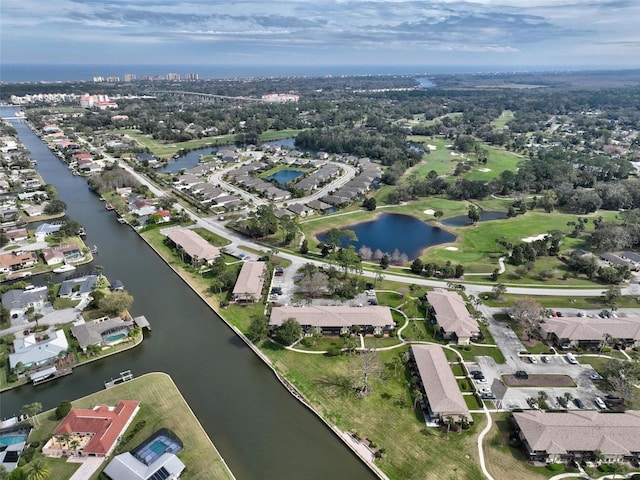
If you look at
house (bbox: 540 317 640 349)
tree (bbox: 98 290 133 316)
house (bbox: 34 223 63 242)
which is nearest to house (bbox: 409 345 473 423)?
house (bbox: 540 317 640 349)

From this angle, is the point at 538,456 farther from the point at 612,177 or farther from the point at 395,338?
the point at 612,177

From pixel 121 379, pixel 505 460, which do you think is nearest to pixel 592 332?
pixel 505 460

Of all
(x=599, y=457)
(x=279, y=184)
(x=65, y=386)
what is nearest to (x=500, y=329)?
(x=599, y=457)

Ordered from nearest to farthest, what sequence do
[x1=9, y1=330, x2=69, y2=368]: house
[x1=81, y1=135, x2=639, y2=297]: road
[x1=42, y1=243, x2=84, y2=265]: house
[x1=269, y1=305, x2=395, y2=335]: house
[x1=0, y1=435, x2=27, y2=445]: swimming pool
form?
1. [x1=0, y1=435, x2=27, y2=445]: swimming pool
2. [x1=9, y1=330, x2=69, y2=368]: house
3. [x1=269, y1=305, x2=395, y2=335]: house
4. [x1=81, y1=135, x2=639, y2=297]: road
5. [x1=42, y1=243, x2=84, y2=265]: house

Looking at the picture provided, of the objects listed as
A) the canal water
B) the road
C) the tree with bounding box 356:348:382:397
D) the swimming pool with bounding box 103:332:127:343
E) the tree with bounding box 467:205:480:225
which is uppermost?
the tree with bounding box 467:205:480:225

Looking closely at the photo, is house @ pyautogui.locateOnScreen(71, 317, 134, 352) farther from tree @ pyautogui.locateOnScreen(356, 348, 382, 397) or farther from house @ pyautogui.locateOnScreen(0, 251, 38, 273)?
tree @ pyautogui.locateOnScreen(356, 348, 382, 397)

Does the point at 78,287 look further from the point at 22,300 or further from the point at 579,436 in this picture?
the point at 579,436

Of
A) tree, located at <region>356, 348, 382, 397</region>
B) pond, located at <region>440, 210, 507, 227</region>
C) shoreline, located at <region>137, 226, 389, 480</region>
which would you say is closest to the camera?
shoreline, located at <region>137, 226, 389, 480</region>

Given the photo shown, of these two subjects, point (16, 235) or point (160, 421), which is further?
point (16, 235)
